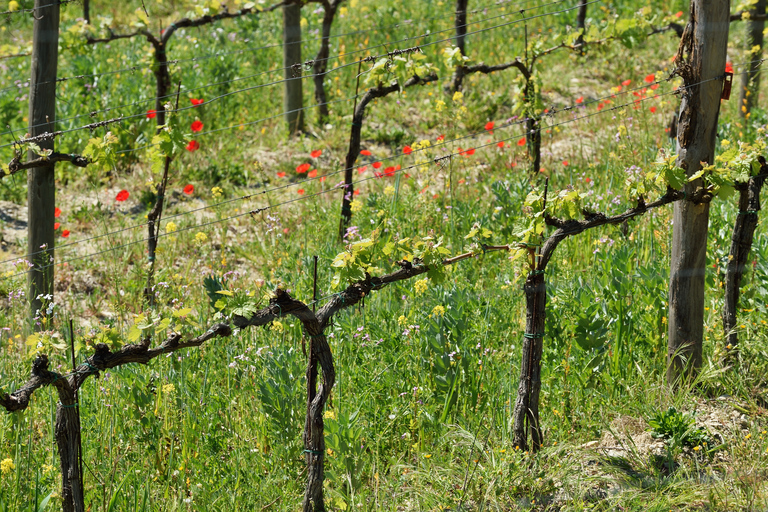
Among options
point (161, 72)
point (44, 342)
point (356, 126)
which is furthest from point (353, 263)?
point (161, 72)

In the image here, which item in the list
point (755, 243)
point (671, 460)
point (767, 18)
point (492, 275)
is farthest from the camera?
point (767, 18)

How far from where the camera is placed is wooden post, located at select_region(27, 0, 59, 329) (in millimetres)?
4602

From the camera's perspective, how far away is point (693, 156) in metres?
3.83

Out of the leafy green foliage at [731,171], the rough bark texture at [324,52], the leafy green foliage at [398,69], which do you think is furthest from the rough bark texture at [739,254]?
the rough bark texture at [324,52]

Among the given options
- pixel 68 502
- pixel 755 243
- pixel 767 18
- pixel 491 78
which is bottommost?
pixel 68 502

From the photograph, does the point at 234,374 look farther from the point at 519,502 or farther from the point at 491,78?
the point at 491,78

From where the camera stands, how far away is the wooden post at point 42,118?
460 cm

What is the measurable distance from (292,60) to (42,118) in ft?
14.2

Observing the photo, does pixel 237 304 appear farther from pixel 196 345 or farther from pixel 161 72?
pixel 161 72

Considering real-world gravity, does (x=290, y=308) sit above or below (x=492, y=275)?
above

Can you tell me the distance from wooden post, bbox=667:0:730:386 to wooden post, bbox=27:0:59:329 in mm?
3650

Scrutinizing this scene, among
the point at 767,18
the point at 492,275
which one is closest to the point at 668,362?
the point at 492,275

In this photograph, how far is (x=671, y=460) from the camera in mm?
3508

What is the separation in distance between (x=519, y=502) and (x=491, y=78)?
7249 mm
